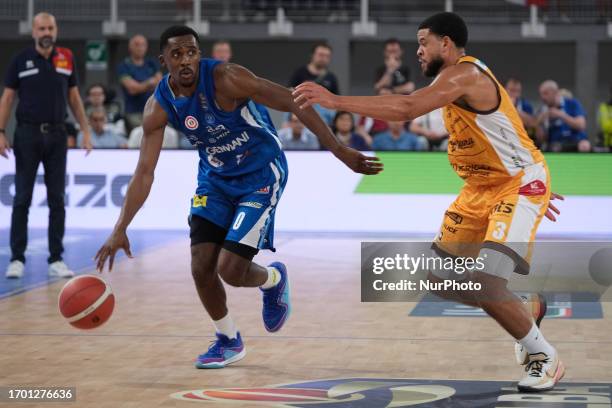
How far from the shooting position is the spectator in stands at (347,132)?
1366 cm

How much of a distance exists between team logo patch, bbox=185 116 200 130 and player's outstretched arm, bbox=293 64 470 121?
126 centimetres

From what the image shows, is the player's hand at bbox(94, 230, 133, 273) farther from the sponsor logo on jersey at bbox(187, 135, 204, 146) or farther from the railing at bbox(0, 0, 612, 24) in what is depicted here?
the railing at bbox(0, 0, 612, 24)

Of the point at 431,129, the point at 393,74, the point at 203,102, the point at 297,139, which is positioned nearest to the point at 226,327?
the point at 203,102

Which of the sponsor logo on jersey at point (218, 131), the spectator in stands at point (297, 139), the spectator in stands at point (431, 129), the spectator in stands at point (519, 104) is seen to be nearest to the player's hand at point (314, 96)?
the sponsor logo on jersey at point (218, 131)

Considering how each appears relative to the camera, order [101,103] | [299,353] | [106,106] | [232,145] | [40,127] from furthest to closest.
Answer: [106,106]
[101,103]
[40,127]
[299,353]
[232,145]

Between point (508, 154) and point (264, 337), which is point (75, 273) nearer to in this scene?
point (264, 337)

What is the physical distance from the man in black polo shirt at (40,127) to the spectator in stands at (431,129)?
5693mm

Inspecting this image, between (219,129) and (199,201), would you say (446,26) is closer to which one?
(219,129)

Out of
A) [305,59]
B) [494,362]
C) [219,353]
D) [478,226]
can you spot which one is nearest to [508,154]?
[478,226]

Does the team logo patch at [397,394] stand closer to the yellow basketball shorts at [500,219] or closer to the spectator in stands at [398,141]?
the yellow basketball shorts at [500,219]

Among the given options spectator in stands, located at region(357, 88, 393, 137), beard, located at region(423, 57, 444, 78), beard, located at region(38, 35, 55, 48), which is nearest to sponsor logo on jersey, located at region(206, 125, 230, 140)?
beard, located at region(423, 57, 444, 78)

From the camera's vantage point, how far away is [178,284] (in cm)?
970

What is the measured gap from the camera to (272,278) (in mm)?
6762

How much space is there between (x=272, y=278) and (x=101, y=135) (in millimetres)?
8239
